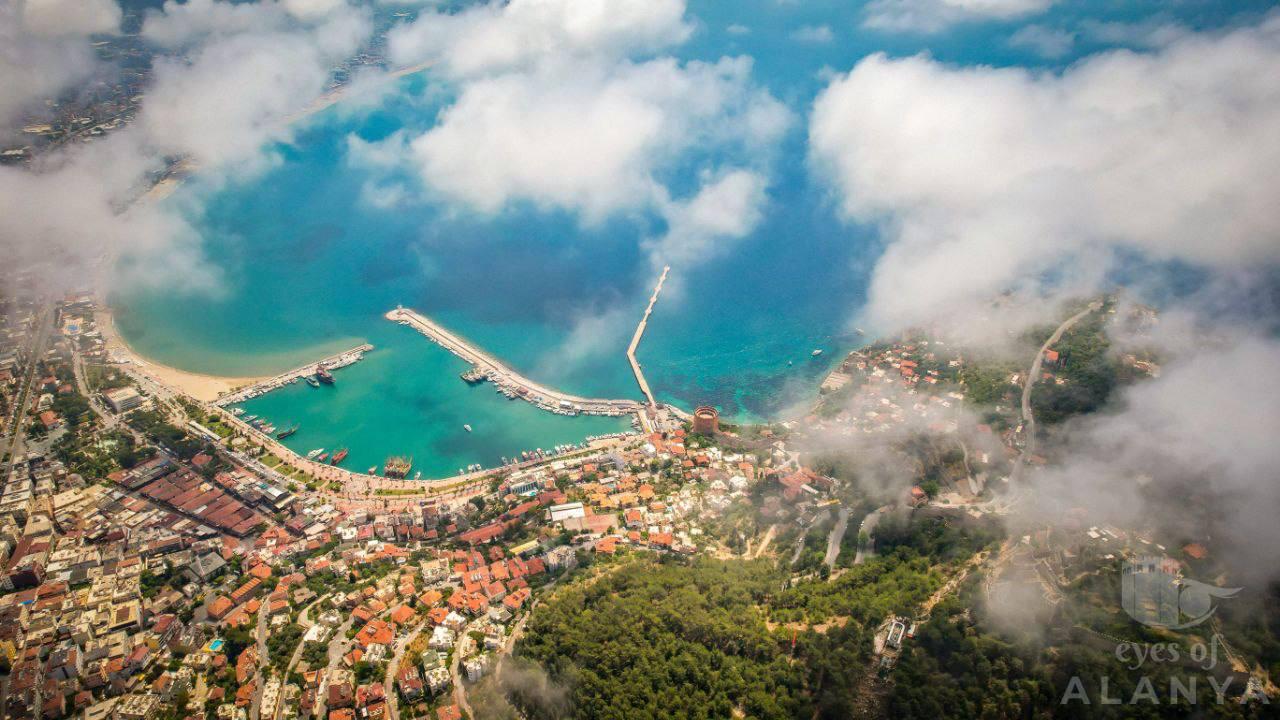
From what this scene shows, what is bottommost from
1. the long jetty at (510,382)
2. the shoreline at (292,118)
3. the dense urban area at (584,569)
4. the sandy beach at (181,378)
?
the dense urban area at (584,569)

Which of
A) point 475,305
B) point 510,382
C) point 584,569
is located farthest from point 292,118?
point 584,569

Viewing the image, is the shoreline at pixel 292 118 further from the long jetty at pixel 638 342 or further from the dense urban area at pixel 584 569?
the long jetty at pixel 638 342

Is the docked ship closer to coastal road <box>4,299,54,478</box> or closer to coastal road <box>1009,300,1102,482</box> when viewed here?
coastal road <box>4,299,54,478</box>

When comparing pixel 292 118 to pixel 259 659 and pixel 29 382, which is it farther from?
pixel 259 659

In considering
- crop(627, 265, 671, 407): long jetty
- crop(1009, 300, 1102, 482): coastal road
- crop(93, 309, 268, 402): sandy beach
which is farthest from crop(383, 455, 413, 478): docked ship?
crop(1009, 300, 1102, 482): coastal road

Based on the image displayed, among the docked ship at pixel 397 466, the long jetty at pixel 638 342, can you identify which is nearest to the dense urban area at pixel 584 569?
the docked ship at pixel 397 466
